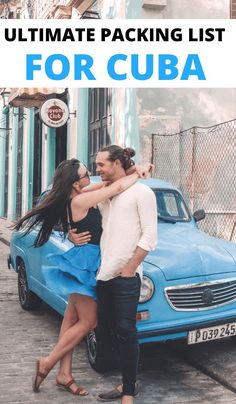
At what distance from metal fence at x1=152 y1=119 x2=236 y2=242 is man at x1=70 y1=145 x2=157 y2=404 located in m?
7.82

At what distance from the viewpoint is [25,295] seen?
7391 mm

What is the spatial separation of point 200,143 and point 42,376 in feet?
27.1

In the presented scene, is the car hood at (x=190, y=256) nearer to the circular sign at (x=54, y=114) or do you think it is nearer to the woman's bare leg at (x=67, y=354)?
the woman's bare leg at (x=67, y=354)

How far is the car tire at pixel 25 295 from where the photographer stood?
286 inches

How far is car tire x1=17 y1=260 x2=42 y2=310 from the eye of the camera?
7.27m

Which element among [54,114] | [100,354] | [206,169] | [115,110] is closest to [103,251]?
[100,354]

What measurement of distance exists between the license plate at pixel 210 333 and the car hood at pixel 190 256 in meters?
0.49

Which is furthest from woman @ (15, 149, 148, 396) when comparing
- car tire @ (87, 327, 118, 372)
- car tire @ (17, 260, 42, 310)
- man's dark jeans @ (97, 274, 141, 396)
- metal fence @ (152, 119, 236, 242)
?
metal fence @ (152, 119, 236, 242)

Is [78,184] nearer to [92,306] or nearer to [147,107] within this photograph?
[92,306]

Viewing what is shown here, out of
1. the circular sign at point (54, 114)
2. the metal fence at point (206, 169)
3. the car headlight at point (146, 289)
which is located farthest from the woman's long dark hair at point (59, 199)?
the circular sign at point (54, 114)

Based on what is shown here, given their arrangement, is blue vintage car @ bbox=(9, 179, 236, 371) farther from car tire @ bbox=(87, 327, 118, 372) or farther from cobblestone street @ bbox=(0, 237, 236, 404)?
cobblestone street @ bbox=(0, 237, 236, 404)

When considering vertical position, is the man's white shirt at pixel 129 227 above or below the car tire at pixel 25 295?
above

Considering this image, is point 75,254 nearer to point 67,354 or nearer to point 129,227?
point 129,227

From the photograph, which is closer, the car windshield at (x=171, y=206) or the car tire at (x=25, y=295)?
the car windshield at (x=171, y=206)
